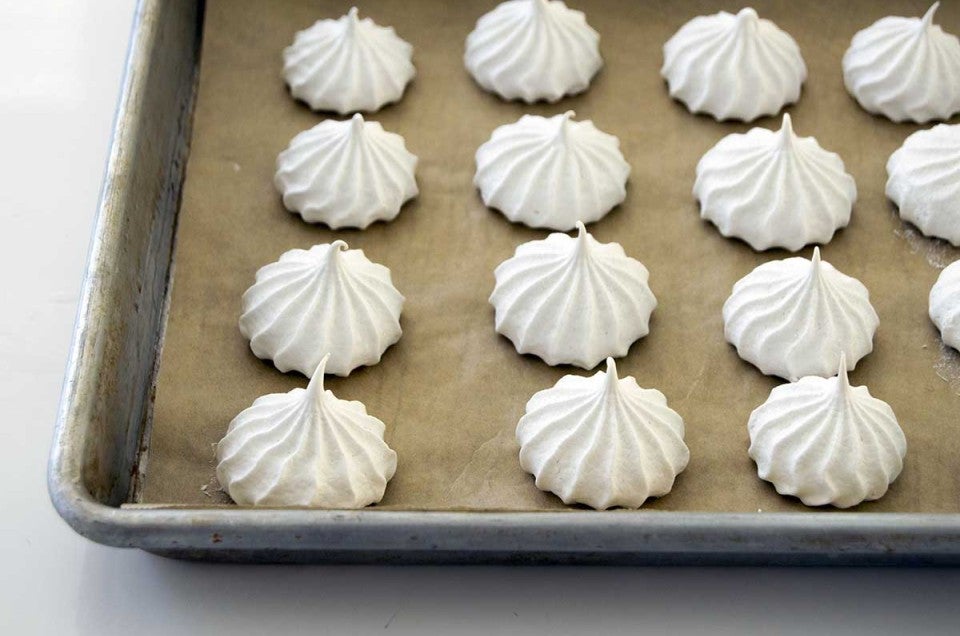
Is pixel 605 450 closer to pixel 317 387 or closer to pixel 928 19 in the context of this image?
pixel 317 387

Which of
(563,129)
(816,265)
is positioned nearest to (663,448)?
(816,265)

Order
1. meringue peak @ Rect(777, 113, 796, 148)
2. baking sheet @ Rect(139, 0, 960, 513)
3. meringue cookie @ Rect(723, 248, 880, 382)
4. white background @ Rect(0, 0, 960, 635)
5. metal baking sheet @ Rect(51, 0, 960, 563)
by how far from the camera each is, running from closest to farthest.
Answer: metal baking sheet @ Rect(51, 0, 960, 563) < white background @ Rect(0, 0, 960, 635) < baking sheet @ Rect(139, 0, 960, 513) < meringue cookie @ Rect(723, 248, 880, 382) < meringue peak @ Rect(777, 113, 796, 148)

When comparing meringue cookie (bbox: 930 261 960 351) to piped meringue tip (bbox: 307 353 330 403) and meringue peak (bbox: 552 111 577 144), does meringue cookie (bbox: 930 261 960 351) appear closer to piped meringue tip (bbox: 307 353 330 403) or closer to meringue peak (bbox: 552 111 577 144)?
meringue peak (bbox: 552 111 577 144)

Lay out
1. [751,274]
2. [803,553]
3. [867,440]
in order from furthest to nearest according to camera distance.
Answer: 1. [751,274]
2. [867,440]
3. [803,553]

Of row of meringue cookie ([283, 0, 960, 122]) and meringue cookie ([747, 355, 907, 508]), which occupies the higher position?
row of meringue cookie ([283, 0, 960, 122])

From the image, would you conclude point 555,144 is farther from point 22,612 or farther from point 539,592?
point 22,612

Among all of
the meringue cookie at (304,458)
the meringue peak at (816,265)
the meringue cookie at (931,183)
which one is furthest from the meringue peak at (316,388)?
the meringue cookie at (931,183)

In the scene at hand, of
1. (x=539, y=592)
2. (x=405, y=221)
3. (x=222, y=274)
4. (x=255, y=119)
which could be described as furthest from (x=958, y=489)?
(x=255, y=119)

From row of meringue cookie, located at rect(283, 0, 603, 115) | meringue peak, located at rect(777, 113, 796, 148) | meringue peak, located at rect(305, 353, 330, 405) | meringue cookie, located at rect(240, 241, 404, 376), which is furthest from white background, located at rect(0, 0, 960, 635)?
row of meringue cookie, located at rect(283, 0, 603, 115)
